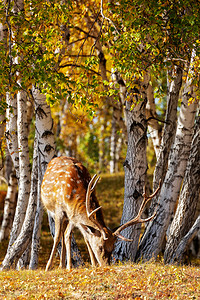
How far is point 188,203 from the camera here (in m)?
8.49

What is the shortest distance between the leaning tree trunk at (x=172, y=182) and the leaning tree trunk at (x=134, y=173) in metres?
0.31

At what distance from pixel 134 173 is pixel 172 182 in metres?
0.86

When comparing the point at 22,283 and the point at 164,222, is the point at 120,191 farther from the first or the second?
the point at 22,283

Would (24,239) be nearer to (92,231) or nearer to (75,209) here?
(75,209)

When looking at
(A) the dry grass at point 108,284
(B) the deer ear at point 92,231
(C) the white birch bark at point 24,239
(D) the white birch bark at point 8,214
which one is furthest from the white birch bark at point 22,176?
(D) the white birch bark at point 8,214

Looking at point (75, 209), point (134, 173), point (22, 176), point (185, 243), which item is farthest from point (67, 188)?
point (22, 176)

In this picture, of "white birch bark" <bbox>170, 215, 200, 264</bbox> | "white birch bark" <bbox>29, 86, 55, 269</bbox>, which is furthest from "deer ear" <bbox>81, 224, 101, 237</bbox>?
"white birch bark" <bbox>170, 215, 200, 264</bbox>

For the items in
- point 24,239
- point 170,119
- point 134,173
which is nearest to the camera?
point 134,173

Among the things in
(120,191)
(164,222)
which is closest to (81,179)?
(164,222)

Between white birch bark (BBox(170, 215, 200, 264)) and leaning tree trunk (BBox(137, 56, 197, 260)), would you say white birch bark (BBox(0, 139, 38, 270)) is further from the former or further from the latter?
white birch bark (BBox(170, 215, 200, 264))

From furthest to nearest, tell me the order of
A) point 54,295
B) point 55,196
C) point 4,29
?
1. point 4,29
2. point 55,196
3. point 54,295

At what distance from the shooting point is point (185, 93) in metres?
8.02

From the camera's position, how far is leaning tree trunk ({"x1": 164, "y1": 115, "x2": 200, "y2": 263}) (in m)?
8.43

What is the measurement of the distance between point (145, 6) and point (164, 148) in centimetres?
372
